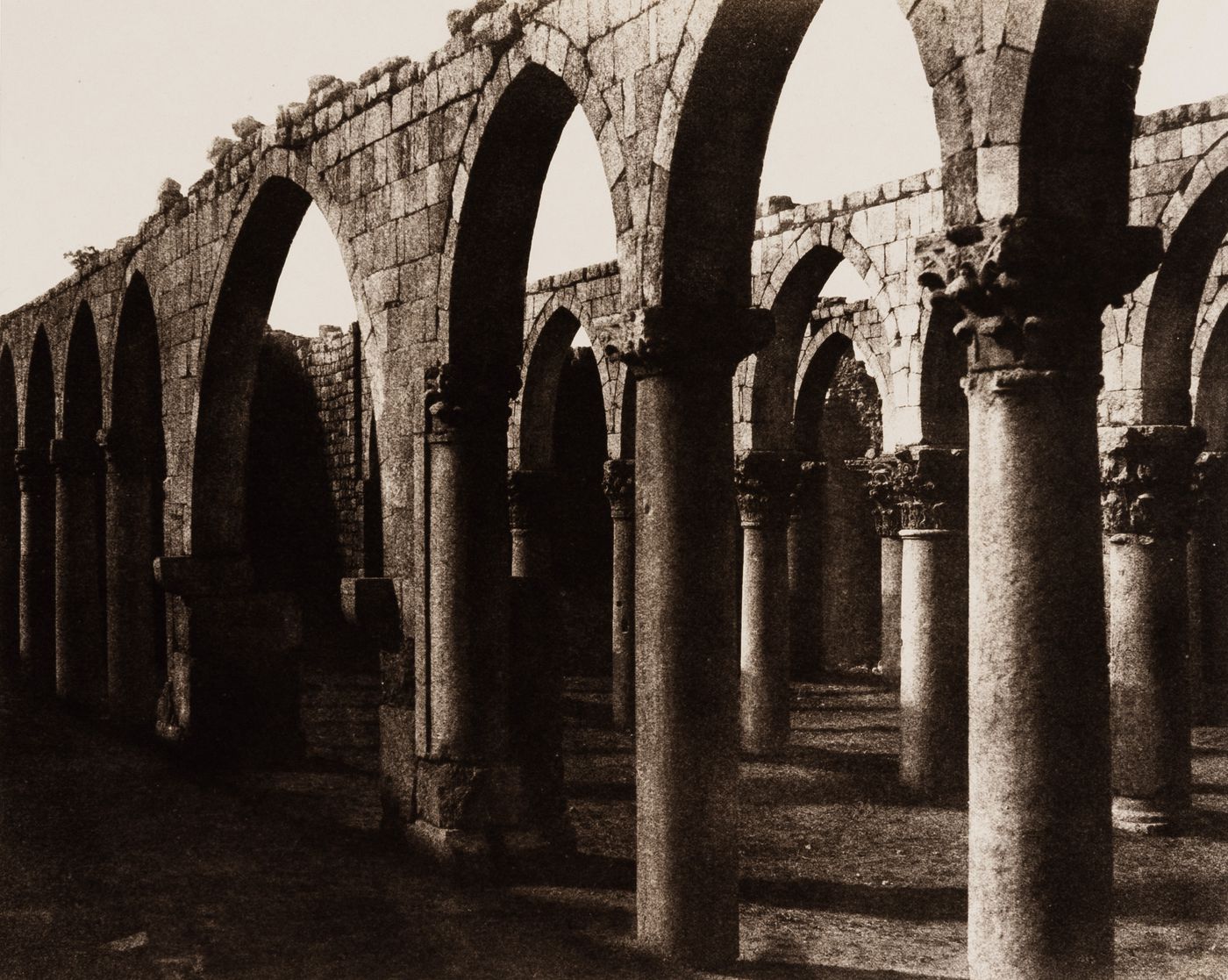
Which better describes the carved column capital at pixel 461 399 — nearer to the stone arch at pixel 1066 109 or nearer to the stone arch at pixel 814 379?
the stone arch at pixel 1066 109

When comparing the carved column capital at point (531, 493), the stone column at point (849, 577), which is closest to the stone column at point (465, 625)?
the carved column capital at point (531, 493)

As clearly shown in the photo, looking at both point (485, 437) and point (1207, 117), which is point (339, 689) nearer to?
point (485, 437)

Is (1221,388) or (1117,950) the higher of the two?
(1221,388)

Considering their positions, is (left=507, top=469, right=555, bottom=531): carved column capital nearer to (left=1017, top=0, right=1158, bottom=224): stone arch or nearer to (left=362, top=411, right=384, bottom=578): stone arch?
(left=362, top=411, right=384, bottom=578): stone arch

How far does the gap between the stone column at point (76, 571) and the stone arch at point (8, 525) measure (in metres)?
3.29

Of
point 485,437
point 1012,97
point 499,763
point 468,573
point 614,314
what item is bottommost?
point 499,763

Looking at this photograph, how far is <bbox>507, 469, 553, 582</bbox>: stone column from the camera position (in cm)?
1507

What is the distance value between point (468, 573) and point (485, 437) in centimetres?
77

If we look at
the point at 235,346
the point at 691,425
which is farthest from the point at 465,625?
the point at 235,346

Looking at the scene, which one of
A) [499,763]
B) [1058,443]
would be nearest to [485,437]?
[499,763]

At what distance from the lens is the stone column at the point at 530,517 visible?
15070 millimetres

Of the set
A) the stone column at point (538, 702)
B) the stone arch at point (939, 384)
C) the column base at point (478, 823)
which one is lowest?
the column base at point (478, 823)

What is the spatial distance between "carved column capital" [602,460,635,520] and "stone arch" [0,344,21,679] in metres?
8.27

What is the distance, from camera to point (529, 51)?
6.82 m
